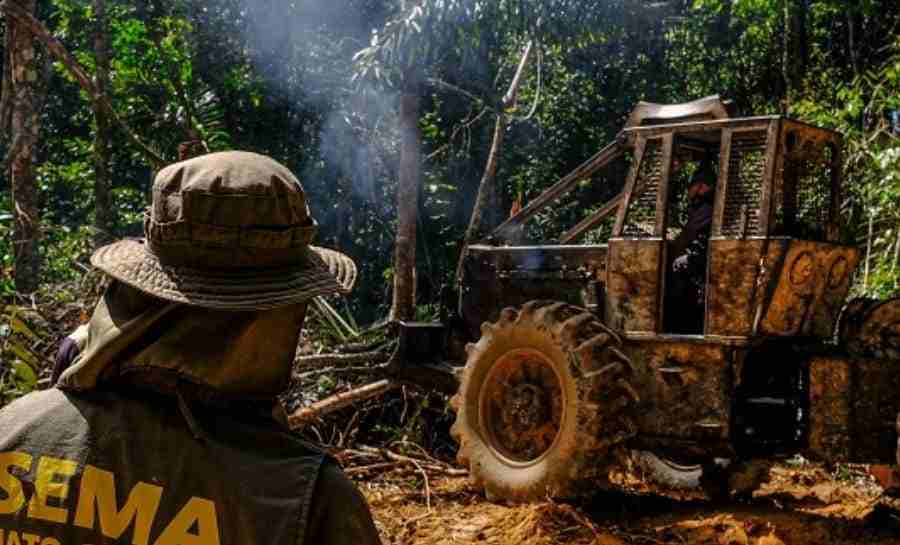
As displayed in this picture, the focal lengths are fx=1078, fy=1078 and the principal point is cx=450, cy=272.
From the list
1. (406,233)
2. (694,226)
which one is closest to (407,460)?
(694,226)

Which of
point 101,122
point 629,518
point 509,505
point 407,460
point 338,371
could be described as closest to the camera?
point 629,518

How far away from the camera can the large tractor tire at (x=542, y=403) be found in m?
6.64

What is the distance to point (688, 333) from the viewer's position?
23.6 feet

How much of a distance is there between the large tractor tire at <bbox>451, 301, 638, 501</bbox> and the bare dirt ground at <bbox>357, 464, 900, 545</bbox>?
219mm

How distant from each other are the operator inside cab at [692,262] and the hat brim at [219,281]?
211 inches

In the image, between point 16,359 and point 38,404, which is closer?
point 38,404

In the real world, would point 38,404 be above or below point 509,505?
above

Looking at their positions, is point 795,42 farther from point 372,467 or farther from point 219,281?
point 219,281

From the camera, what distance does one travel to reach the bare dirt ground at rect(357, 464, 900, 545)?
6199mm

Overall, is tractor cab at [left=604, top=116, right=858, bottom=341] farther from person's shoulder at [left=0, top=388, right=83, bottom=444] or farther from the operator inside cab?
person's shoulder at [left=0, top=388, right=83, bottom=444]

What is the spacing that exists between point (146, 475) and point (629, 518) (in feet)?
18.1

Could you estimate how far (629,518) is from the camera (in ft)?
22.4

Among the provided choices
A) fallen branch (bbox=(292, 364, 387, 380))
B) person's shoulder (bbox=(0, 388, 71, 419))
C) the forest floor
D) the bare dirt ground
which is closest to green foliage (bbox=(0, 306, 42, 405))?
the forest floor

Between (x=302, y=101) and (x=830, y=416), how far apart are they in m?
10.3
